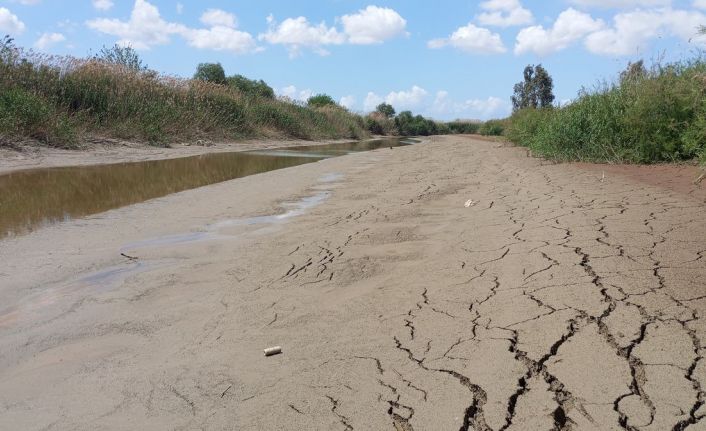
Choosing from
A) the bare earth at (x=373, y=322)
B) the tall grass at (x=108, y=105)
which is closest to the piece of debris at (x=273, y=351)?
the bare earth at (x=373, y=322)

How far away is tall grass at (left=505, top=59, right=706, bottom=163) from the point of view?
308 inches

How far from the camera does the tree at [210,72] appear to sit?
30703 millimetres

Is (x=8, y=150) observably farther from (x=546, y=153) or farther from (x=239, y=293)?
(x=546, y=153)

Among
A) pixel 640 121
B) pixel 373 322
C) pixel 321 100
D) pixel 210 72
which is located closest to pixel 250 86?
pixel 210 72

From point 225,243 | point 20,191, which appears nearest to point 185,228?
point 225,243

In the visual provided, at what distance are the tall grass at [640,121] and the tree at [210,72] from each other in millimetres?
23951

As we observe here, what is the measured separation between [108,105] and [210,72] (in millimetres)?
15177

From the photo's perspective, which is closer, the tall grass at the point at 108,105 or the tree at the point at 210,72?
the tall grass at the point at 108,105

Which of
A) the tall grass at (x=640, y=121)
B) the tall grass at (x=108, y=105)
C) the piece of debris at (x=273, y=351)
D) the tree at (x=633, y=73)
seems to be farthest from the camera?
the tall grass at (x=108, y=105)

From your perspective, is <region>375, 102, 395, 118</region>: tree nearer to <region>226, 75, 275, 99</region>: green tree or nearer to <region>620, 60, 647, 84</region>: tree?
<region>226, 75, 275, 99</region>: green tree

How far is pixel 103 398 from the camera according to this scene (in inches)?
95.1

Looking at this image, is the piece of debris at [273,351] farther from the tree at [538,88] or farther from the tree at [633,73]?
the tree at [538,88]

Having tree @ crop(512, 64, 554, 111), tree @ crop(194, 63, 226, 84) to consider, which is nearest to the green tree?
tree @ crop(194, 63, 226, 84)

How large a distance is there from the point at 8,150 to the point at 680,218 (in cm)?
1238
